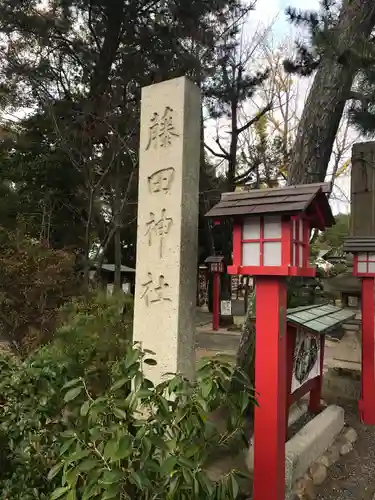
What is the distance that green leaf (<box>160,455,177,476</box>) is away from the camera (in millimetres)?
1581

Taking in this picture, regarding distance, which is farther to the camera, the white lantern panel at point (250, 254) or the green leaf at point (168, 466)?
the white lantern panel at point (250, 254)

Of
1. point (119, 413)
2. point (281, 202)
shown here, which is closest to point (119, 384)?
point (119, 413)

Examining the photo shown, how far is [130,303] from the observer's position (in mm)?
5648

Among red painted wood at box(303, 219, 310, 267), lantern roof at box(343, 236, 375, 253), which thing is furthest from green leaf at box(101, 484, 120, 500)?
lantern roof at box(343, 236, 375, 253)

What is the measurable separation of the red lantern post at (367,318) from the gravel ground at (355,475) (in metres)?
0.31

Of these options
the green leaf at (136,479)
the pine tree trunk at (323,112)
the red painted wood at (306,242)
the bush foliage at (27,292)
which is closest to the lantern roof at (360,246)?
the pine tree trunk at (323,112)

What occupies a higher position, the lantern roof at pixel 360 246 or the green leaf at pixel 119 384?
the lantern roof at pixel 360 246

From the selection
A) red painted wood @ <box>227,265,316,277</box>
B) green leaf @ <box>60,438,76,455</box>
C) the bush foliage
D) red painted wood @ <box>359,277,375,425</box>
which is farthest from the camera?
the bush foliage

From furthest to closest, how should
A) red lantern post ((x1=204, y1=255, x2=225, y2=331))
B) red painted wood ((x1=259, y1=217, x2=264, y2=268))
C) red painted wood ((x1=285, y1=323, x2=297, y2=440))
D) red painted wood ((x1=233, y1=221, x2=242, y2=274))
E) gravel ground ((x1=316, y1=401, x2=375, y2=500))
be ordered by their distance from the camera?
red lantern post ((x1=204, y1=255, x2=225, y2=331)), red painted wood ((x1=285, y1=323, x2=297, y2=440)), gravel ground ((x1=316, y1=401, x2=375, y2=500)), red painted wood ((x1=233, y1=221, x2=242, y2=274)), red painted wood ((x1=259, y1=217, x2=264, y2=268))

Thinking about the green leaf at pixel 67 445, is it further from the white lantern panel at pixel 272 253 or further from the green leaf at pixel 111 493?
the white lantern panel at pixel 272 253

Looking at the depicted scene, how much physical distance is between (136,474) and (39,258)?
5.97 meters

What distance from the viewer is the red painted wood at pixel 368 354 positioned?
4848 mm

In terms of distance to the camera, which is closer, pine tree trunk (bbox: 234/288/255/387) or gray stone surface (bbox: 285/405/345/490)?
gray stone surface (bbox: 285/405/345/490)

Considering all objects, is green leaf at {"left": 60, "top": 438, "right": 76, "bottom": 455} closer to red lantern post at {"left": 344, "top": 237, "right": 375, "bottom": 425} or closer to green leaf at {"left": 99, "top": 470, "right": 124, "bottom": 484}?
green leaf at {"left": 99, "top": 470, "right": 124, "bottom": 484}
